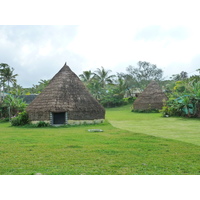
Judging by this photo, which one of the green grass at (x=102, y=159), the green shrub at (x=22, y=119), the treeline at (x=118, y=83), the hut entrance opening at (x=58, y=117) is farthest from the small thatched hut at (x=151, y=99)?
the green grass at (x=102, y=159)

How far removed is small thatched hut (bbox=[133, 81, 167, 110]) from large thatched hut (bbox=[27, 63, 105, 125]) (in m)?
15.0

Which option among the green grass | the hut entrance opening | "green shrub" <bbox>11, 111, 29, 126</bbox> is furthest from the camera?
"green shrub" <bbox>11, 111, 29, 126</bbox>

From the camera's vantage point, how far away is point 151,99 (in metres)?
30.8

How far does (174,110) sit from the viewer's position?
69.9 ft

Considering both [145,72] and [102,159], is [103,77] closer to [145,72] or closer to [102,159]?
[145,72]

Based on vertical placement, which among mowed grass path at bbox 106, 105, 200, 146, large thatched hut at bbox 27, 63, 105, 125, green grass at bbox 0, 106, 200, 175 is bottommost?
mowed grass path at bbox 106, 105, 200, 146

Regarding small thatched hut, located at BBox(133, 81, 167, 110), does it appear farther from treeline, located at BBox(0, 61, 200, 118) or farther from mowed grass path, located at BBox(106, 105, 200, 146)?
mowed grass path, located at BBox(106, 105, 200, 146)

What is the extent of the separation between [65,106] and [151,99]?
17764 mm

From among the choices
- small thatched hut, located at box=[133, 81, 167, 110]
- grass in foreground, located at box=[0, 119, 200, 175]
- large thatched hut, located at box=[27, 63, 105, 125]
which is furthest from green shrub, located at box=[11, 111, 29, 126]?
small thatched hut, located at box=[133, 81, 167, 110]

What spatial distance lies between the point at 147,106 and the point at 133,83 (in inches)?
561

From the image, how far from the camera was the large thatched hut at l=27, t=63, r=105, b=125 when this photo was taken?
606 inches

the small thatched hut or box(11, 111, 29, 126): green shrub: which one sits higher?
the small thatched hut

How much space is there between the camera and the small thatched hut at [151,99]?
1198 inches
